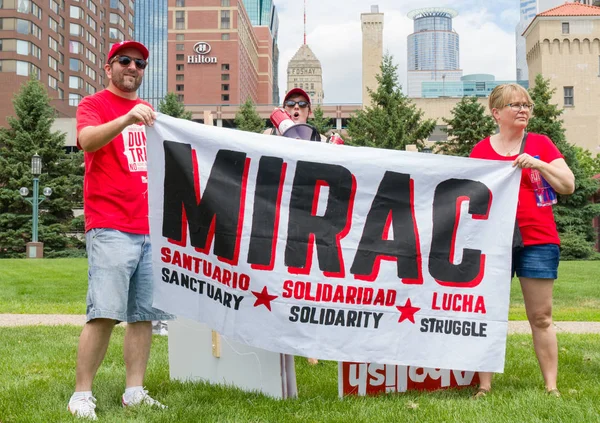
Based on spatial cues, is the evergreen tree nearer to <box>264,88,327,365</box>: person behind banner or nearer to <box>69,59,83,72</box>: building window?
<box>264,88,327,365</box>: person behind banner

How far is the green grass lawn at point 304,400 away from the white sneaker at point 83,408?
5cm

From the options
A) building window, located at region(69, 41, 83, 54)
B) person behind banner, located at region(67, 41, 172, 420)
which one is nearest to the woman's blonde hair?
person behind banner, located at region(67, 41, 172, 420)

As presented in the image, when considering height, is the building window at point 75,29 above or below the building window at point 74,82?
above

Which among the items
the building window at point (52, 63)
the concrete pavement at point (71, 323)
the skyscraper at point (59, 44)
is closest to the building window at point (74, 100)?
the skyscraper at point (59, 44)

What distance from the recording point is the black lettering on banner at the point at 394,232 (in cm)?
439

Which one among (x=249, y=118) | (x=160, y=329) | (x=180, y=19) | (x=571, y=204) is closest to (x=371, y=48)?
(x=249, y=118)

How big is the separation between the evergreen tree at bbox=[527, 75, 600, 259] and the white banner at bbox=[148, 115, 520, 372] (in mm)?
31135

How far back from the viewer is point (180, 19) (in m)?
123

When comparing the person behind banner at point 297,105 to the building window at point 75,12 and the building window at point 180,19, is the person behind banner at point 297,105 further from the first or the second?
the building window at point 180,19

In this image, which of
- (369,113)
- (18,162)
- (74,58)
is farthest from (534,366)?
(74,58)

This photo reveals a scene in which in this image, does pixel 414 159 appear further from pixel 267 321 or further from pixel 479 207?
pixel 267 321

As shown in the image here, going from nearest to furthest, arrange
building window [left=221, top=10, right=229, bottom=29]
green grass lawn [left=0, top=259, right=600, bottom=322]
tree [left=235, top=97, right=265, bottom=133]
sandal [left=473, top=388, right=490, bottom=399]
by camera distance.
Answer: sandal [left=473, top=388, right=490, bottom=399] → green grass lawn [left=0, top=259, right=600, bottom=322] → tree [left=235, top=97, right=265, bottom=133] → building window [left=221, top=10, right=229, bottom=29]

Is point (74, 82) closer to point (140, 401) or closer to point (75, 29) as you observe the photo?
point (75, 29)

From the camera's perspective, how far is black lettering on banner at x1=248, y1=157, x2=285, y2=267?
427cm
